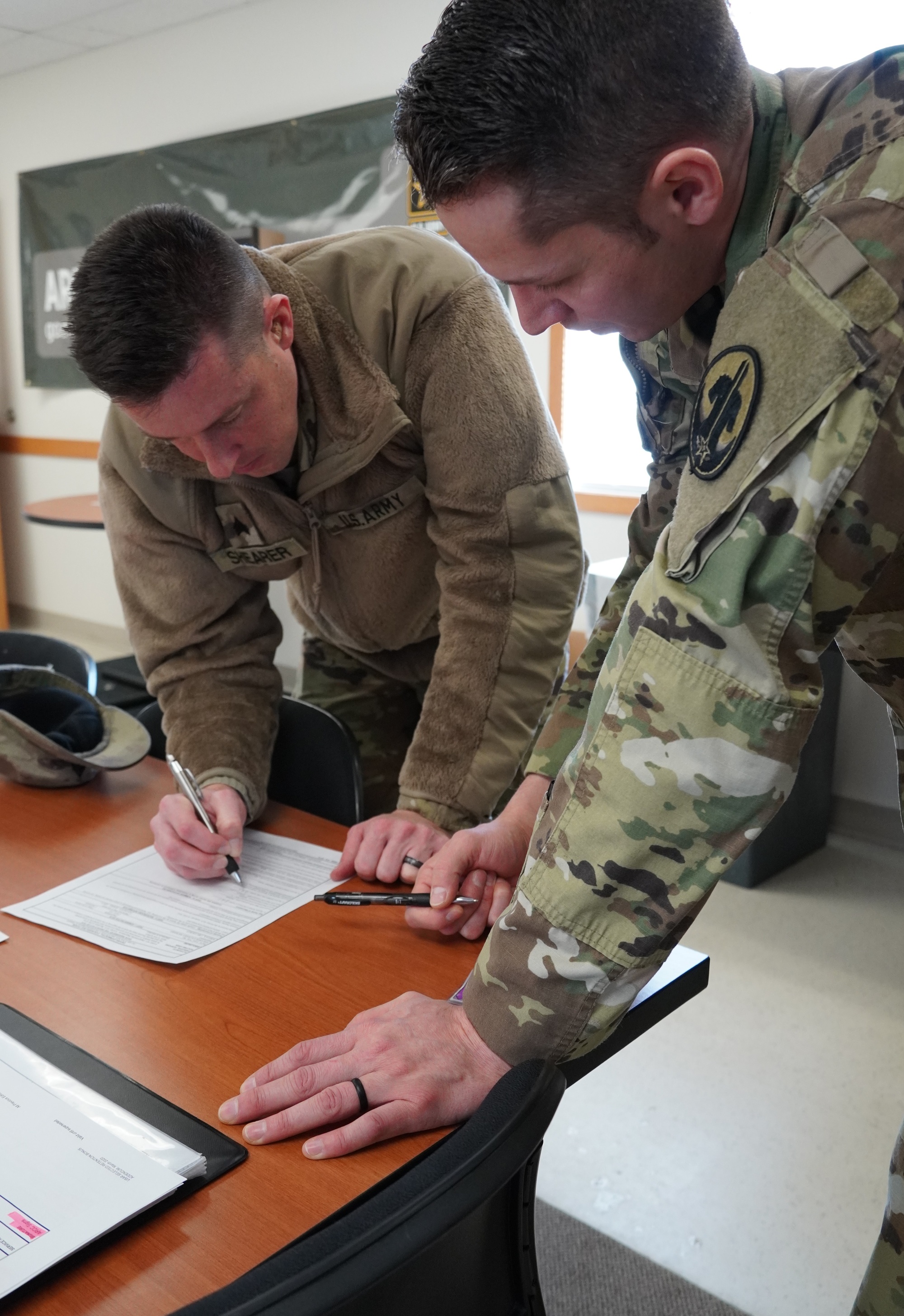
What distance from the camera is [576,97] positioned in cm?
65

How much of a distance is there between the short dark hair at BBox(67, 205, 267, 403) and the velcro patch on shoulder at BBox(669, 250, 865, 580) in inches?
26.8

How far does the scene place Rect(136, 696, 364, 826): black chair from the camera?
4.89 ft

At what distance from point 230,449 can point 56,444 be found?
4.84 m

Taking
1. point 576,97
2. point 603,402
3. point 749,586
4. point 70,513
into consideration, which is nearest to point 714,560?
point 749,586

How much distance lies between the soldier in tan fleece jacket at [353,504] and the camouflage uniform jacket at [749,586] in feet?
1.51

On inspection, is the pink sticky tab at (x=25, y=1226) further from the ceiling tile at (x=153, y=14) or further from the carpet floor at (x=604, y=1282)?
the ceiling tile at (x=153, y=14)

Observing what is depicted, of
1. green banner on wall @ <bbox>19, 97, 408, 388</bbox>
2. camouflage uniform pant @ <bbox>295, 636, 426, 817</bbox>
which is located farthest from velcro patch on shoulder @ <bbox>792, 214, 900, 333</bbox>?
green banner on wall @ <bbox>19, 97, 408, 388</bbox>

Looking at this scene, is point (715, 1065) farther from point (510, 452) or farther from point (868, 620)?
point (868, 620)

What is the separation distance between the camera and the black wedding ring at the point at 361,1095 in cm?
78

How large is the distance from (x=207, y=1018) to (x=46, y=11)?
504 centimetres

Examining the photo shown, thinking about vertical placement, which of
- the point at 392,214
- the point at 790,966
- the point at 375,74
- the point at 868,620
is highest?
the point at 375,74

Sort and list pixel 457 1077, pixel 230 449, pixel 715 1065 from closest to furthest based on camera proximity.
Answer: pixel 457 1077
pixel 230 449
pixel 715 1065

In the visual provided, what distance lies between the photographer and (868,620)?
2.77ft

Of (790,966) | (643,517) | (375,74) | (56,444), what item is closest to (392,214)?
(375,74)
